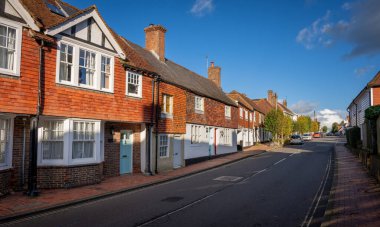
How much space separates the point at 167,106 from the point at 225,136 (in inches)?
499

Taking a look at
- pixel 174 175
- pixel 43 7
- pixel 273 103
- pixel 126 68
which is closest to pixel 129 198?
pixel 174 175

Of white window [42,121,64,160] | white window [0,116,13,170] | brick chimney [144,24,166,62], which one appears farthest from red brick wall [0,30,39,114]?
brick chimney [144,24,166,62]

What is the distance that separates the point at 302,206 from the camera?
31.1ft

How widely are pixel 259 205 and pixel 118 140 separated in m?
8.92

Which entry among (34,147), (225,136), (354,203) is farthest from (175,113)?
(354,203)

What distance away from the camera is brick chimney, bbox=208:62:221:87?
122ft

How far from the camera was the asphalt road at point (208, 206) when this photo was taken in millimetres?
7844

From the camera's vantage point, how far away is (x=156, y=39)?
24562 mm

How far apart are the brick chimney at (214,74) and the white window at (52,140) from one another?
87.1ft

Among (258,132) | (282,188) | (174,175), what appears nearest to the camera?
(282,188)

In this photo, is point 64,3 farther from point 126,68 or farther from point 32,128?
point 32,128

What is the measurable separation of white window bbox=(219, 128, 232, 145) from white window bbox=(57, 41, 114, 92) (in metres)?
17.2

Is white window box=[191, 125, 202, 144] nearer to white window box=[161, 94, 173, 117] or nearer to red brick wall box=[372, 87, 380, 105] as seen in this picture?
white window box=[161, 94, 173, 117]

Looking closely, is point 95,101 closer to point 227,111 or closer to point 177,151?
point 177,151
